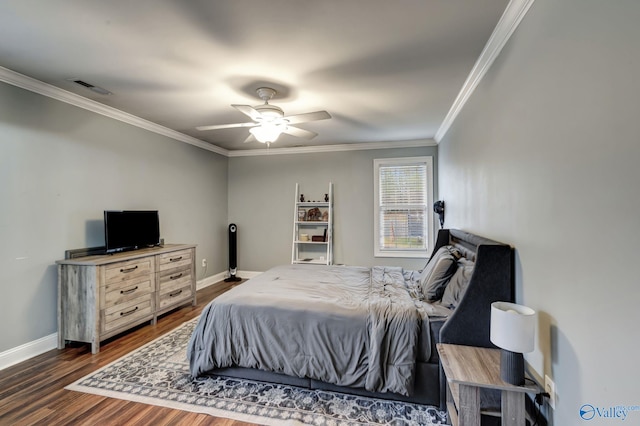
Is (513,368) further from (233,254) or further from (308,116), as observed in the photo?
(233,254)

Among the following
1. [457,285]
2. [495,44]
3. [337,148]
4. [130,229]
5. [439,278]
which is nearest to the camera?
[495,44]

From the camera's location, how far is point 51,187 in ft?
9.48

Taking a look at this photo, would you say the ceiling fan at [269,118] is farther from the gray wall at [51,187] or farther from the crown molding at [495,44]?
the gray wall at [51,187]

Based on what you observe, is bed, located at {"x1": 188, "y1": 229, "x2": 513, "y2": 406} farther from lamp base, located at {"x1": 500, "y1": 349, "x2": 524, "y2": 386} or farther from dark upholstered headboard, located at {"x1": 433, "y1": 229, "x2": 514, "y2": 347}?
lamp base, located at {"x1": 500, "y1": 349, "x2": 524, "y2": 386}

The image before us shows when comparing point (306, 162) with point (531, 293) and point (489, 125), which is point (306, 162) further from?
point (531, 293)

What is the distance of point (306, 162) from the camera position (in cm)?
552

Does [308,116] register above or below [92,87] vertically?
below

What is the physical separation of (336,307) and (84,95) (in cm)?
344

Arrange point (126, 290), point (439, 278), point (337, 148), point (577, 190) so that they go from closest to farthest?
point (577, 190), point (439, 278), point (126, 290), point (337, 148)

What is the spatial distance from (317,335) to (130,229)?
2.80 meters

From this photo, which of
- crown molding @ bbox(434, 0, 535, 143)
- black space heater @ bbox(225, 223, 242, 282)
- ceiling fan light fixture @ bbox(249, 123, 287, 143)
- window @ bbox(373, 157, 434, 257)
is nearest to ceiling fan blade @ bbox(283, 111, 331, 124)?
ceiling fan light fixture @ bbox(249, 123, 287, 143)

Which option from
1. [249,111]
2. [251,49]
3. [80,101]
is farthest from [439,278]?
[80,101]

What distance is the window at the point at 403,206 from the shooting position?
498 cm

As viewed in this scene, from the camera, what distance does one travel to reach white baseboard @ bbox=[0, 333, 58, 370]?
2.50 metres
